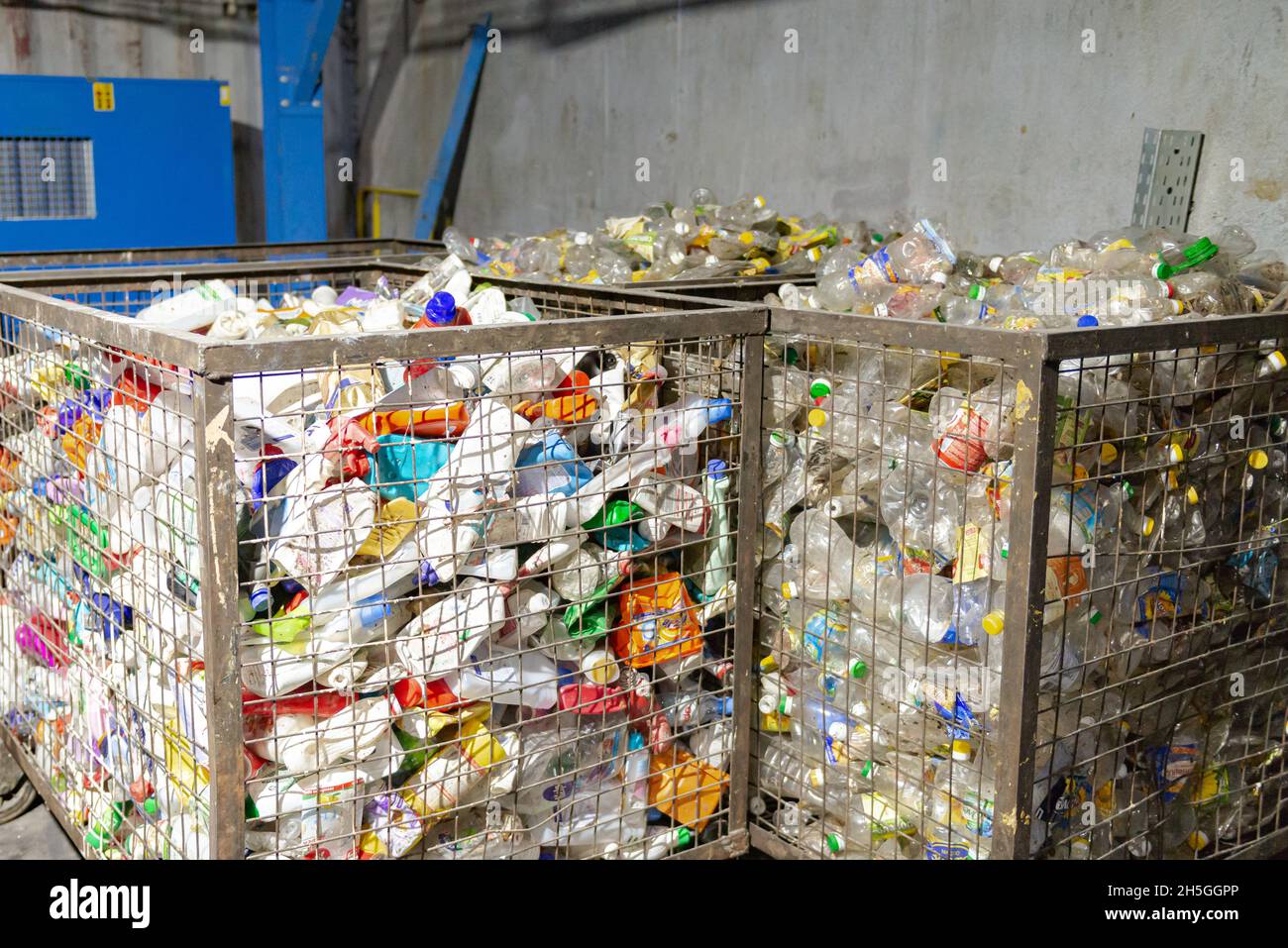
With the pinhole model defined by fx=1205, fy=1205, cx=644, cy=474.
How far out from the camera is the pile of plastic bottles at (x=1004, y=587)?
1865mm

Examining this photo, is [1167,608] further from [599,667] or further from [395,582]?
[395,582]

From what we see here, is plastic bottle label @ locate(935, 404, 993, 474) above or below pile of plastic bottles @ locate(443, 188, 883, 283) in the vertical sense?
below

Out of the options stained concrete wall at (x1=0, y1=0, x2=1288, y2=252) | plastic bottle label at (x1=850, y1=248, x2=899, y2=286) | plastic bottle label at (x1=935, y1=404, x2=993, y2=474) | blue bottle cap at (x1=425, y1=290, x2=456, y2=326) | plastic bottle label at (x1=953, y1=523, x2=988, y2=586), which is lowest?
plastic bottle label at (x1=953, y1=523, x2=988, y2=586)

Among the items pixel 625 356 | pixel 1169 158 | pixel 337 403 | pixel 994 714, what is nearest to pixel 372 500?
pixel 337 403

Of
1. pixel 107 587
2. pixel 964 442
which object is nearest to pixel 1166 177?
pixel 964 442

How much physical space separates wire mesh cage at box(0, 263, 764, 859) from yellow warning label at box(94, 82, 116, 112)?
473cm

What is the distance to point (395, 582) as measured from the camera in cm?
174

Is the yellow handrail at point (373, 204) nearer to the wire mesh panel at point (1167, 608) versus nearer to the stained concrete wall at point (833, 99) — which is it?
the stained concrete wall at point (833, 99)

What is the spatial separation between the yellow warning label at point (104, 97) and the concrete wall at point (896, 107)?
2017mm

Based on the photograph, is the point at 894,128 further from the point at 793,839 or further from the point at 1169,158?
the point at 793,839

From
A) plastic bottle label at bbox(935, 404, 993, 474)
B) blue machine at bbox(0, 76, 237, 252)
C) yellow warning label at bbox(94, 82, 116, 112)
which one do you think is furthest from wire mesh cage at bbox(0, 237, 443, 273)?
yellow warning label at bbox(94, 82, 116, 112)

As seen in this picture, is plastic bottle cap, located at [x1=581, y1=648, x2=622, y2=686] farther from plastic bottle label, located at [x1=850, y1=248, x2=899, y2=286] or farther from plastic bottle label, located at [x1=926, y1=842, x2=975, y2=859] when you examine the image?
plastic bottle label, located at [x1=850, y1=248, x2=899, y2=286]

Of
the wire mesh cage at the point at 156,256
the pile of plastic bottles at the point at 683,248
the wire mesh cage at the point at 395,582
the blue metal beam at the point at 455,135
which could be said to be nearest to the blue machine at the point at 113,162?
the blue metal beam at the point at 455,135

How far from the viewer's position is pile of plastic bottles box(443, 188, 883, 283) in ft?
11.8
